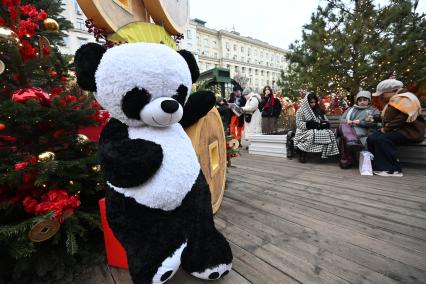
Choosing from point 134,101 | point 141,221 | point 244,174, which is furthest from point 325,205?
point 134,101

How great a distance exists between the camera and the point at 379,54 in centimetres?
451

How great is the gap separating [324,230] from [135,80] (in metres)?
1.83

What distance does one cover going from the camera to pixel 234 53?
166 feet

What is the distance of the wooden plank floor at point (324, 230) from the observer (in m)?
1.36

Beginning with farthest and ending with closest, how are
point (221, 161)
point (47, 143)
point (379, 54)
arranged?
point (379, 54), point (221, 161), point (47, 143)

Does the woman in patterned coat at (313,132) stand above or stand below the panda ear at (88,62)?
below

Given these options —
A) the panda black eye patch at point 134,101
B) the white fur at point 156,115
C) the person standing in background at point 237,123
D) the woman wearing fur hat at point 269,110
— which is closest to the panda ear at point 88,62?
the panda black eye patch at point 134,101

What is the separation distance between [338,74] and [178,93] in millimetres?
5055

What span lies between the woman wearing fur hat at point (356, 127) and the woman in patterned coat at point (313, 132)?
0.18m

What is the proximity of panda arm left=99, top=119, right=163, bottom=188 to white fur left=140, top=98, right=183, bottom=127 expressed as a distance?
0.10 m

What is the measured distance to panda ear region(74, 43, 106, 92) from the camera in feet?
3.48

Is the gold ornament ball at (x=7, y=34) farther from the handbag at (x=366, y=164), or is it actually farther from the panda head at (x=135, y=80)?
the handbag at (x=366, y=164)

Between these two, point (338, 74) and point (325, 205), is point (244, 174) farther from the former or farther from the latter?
point (338, 74)

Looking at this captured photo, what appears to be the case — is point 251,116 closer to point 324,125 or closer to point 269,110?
point 269,110
